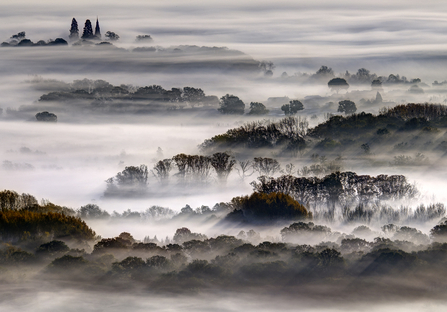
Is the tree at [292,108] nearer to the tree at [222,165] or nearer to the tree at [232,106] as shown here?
the tree at [232,106]

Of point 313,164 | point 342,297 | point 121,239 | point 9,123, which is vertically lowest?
point 342,297

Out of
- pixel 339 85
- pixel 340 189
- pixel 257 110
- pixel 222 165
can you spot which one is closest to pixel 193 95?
pixel 257 110

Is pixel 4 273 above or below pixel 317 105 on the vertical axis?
below

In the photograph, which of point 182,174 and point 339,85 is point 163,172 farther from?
point 339,85

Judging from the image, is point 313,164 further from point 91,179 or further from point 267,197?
point 91,179

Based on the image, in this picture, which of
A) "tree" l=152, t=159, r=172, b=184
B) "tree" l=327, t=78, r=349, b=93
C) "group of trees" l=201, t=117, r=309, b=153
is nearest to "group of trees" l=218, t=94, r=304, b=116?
"group of trees" l=201, t=117, r=309, b=153

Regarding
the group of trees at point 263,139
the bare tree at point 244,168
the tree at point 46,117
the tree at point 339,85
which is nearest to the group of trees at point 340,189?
the bare tree at point 244,168

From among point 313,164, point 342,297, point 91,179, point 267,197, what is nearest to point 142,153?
point 91,179

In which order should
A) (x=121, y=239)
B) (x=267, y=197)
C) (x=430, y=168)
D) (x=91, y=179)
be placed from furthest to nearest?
(x=91, y=179), (x=430, y=168), (x=267, y=197), (x=121, y=239)
